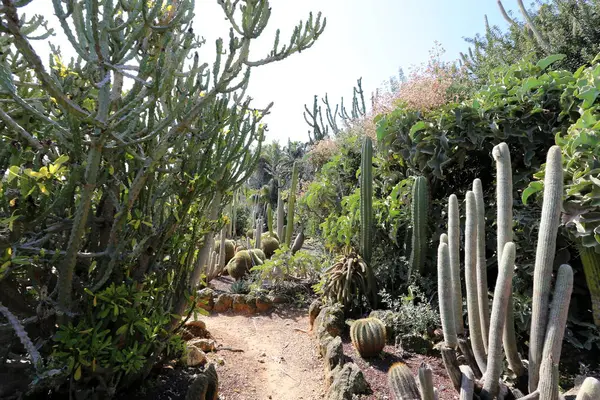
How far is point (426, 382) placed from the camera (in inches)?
61.5

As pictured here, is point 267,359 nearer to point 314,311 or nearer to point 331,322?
point 331,322

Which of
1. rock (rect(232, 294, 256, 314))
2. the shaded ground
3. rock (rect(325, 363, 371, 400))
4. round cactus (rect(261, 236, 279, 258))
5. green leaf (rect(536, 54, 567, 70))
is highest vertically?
green leaf (rect(536, 54, 567, 70))

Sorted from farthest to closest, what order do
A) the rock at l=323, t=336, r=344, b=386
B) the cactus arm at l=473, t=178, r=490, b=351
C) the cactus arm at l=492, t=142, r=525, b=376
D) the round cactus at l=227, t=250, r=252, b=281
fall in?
the round cactus at l=227, t=250, r=252, b=281 < the rock at l=323, t=336, r=344, b=386 < the cactus arm at l=473, t=178, r=490, b=351 < the cactus arm at l=492, t=142, r=525, b=376

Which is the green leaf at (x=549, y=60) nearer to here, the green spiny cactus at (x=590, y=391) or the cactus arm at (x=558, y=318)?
the cactus arm at (x=558, y=318)

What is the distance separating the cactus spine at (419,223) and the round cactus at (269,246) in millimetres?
4584

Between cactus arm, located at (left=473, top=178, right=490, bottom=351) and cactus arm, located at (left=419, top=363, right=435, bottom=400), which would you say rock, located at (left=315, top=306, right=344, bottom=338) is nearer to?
cactus arm, located at (left=473, top=178, right=490, bottom=351)

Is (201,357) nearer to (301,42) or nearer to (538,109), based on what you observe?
(301,42)

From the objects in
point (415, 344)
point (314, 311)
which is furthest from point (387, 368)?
point (314, 311)

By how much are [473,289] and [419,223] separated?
1.46 meters

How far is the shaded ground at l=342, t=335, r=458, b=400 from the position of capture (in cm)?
243

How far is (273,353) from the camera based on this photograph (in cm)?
362

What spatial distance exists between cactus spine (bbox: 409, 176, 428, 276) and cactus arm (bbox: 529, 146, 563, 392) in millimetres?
1731

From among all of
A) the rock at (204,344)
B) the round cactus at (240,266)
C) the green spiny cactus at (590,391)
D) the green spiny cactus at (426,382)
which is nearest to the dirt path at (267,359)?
the rock at (204,344)

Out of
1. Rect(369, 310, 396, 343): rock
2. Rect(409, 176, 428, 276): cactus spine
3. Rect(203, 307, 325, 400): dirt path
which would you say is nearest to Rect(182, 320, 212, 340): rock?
Rect(203, 307, 325, 400): dirt path
